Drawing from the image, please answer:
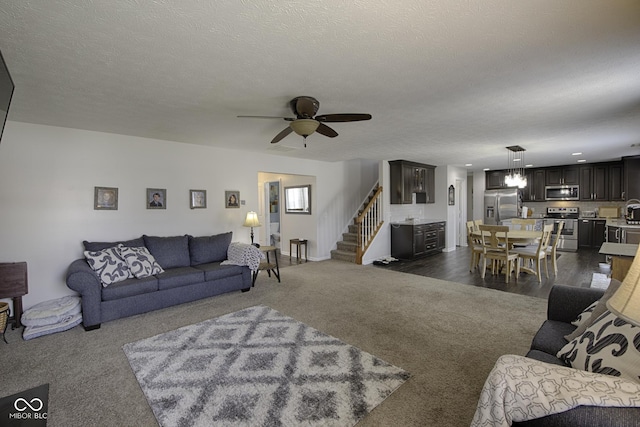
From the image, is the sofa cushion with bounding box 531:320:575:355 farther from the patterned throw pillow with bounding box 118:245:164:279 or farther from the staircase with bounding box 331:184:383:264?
the staircase with bounding box 331:184:383:264

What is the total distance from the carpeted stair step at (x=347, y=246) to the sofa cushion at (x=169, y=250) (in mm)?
3804

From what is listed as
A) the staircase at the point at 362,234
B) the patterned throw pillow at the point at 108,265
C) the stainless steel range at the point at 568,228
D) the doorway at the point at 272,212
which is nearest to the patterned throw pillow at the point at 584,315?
the patterned throw pillow at the point at 108,265

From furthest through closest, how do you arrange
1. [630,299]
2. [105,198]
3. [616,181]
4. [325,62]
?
1. [616,181]
2. [105,198]
3. [325,62]
4. [630,299]

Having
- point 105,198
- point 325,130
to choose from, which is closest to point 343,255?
point 325,130

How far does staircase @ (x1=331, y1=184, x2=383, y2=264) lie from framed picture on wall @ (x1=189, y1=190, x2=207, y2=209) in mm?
3298

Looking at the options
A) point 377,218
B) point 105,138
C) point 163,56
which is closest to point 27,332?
point 105,138

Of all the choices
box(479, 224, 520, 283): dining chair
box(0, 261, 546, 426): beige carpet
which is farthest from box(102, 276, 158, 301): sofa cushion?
box(479, 224, 520, 283): dining chair

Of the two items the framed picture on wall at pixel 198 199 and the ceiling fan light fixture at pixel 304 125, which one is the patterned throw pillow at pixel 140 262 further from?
the ceiling fan light fixture at pixel 304 125

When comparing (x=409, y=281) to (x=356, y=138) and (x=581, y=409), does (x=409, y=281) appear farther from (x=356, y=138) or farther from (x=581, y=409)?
(x=581, y=409)

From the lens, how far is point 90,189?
157 inches

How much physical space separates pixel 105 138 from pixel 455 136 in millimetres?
5150

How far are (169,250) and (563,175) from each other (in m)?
10.1

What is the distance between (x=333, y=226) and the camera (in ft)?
24.2

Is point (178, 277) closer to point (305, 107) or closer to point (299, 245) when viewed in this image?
point (305, 107)
